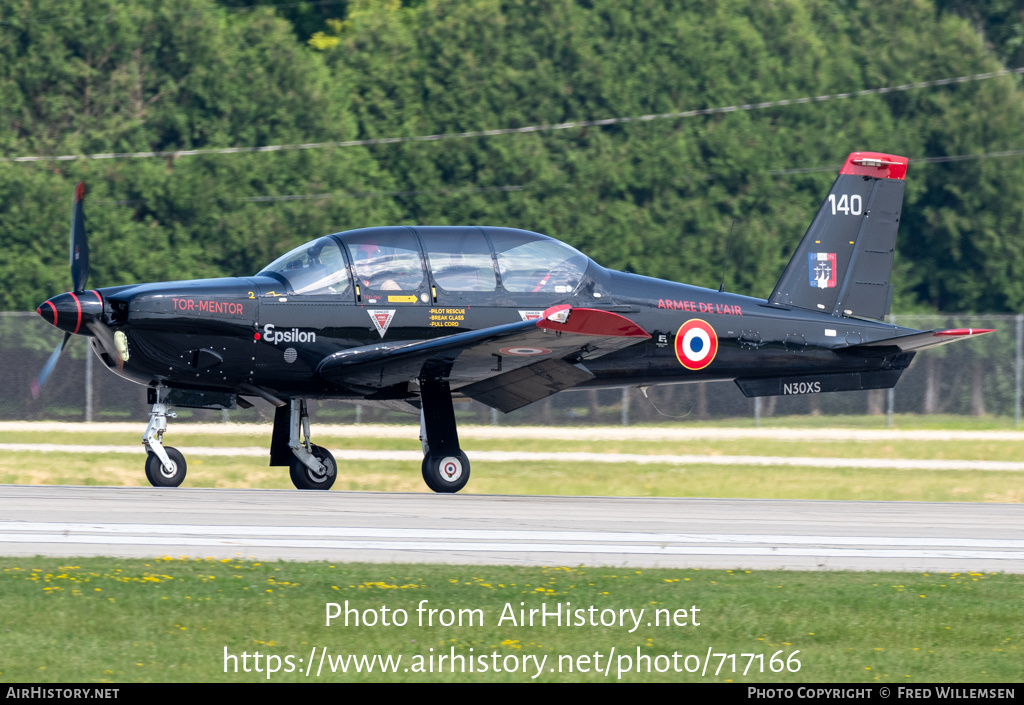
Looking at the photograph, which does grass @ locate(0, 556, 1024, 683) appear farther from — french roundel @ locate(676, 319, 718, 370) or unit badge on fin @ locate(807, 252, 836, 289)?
unit badge on fin @ locate(807, 252, 836, 289)

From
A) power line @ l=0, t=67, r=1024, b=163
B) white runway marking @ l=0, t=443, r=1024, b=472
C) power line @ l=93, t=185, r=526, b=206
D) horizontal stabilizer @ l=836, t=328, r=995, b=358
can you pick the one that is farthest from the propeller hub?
power line @ l=0, t=67, r=1024, b=163

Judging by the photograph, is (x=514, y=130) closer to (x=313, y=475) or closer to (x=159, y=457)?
(x=313, y=475)

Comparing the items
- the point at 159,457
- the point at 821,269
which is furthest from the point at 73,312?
the point at 821,269

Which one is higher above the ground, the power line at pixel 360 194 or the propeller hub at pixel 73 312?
the power line at pixel 360 194

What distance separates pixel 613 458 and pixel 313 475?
641cm

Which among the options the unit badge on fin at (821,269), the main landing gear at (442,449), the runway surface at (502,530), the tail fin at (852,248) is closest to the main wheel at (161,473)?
the runway surface at (502,530)

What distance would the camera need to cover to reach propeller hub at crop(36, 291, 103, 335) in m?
13.1

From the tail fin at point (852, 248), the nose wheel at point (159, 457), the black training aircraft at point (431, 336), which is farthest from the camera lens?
the tail fin at point (852, 248)

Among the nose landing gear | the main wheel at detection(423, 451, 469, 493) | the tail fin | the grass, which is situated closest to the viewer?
the grass

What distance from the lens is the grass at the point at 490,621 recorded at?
21.9 ft

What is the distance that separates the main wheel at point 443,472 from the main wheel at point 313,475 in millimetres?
1228

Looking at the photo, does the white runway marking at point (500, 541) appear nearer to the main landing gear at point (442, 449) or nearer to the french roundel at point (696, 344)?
the main landing gear at point (442, 449)

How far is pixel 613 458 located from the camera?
20.4 metres
